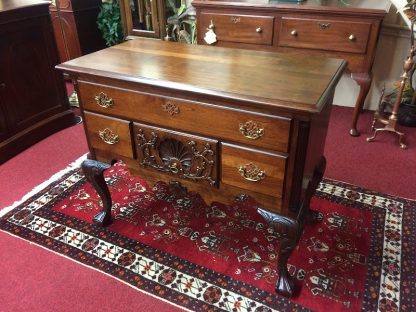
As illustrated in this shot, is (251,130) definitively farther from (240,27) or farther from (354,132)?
(354,132)

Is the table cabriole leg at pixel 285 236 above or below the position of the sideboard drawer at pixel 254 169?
below

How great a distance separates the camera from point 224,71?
135 cm

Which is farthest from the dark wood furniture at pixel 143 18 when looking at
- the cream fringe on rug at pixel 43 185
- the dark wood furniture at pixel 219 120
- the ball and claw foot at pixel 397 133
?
the ball and claw foot at pixel 397 133

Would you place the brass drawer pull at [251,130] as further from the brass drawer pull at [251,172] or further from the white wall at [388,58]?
the white wall at [388,58]

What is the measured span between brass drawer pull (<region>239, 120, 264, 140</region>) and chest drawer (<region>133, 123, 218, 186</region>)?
0.40ft

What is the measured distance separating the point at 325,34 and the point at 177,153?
1.44 m

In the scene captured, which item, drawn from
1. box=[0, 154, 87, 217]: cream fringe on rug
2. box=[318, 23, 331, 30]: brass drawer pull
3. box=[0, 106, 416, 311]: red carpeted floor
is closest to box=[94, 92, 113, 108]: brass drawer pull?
box=[0, 106, 416, 311]: red carpeted floor

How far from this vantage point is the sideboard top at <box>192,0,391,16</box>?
83.7 inches

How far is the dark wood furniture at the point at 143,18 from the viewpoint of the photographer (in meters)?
2.92

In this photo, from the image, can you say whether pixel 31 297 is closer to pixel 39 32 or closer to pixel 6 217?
pixel 6 217

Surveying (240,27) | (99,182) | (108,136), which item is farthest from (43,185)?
(240,27)

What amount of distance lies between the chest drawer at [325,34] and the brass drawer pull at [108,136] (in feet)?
4.71

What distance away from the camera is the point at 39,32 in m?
2.45

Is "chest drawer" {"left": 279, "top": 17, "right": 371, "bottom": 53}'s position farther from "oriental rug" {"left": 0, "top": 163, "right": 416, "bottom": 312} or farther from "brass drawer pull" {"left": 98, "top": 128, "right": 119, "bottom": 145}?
"brass drawer pull" {"left": 98, "top": 128, "right": 119, "bottom": 145}
